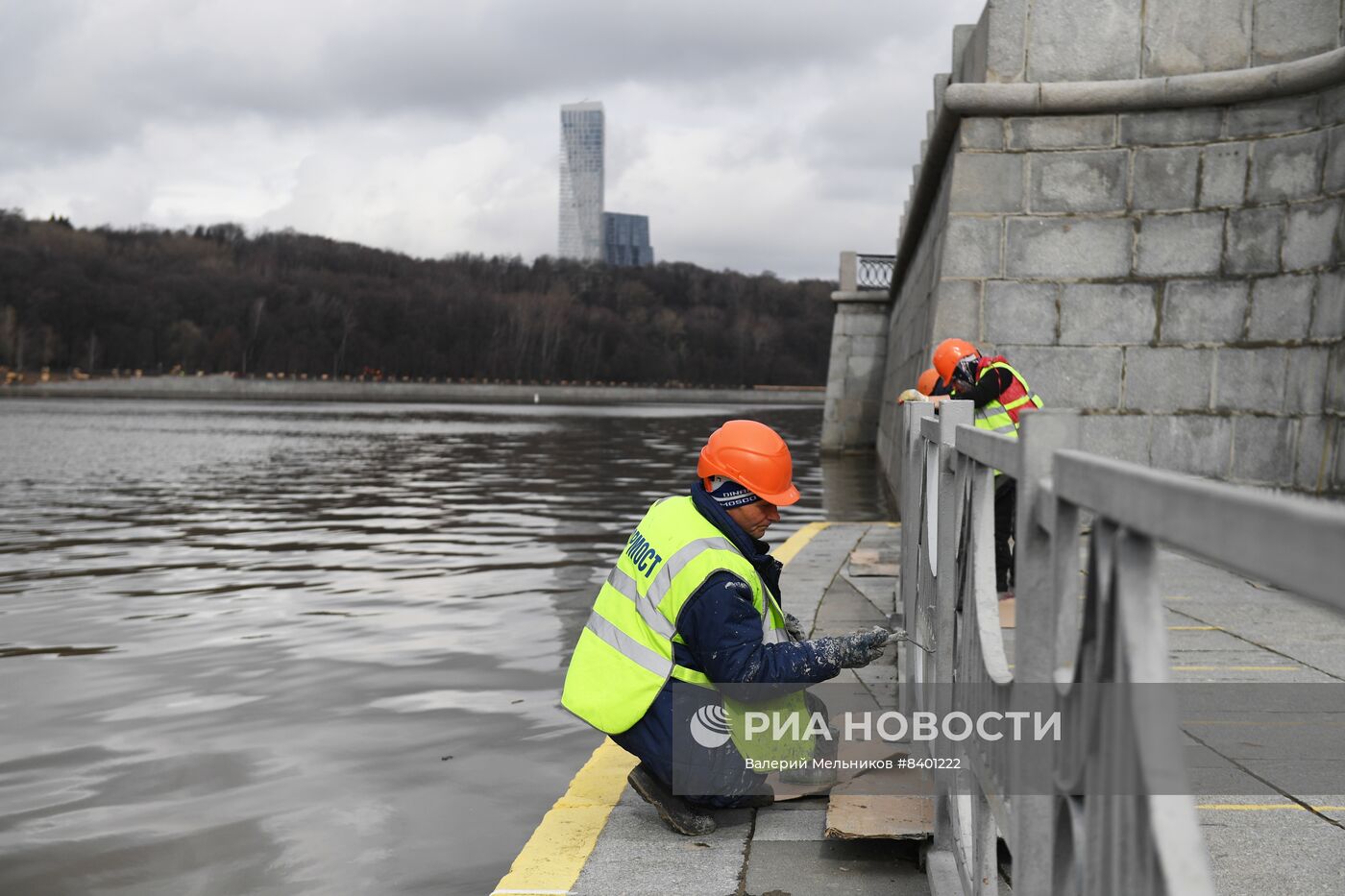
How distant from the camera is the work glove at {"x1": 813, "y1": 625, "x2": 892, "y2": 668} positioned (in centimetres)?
404

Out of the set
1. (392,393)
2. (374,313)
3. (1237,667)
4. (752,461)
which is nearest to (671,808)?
(752,461)

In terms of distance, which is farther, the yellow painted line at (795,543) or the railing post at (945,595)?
the yellow painted line at (795,543)

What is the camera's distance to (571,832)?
4.16m

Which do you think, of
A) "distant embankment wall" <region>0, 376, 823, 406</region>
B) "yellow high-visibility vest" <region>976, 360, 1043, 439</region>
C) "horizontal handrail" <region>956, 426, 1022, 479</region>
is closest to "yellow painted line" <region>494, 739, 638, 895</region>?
"horizontal handrail" <region>956, 426, 1022, 479</region>

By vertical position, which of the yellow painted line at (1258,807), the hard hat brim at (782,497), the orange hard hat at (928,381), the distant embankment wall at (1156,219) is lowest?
the yellow painted line at (1258,807)

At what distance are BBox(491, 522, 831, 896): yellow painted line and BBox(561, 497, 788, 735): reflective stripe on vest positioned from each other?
39 centimetres

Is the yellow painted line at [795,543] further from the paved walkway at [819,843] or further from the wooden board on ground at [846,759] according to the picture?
the wooden board on ground at [846,759]

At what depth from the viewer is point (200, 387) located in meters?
114

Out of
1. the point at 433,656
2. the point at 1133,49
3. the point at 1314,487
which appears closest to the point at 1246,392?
the point at 1314,487

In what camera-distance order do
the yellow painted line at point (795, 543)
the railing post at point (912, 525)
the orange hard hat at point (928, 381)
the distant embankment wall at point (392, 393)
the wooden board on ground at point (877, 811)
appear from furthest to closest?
the distant embankment wall at point (392, 393) < the yellow painted line at point (795, 543) < the orange hard hat at point (928, 381) < the railing post at point (912, 525) < the wooden board on ground at point (877, 811)

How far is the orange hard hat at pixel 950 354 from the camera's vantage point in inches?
311

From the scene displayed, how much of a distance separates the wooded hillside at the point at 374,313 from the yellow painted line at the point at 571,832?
137361mm

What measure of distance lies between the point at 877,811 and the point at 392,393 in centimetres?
12491

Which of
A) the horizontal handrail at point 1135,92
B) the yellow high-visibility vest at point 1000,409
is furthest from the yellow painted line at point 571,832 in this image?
the horizontal handrail at point 1135,92
